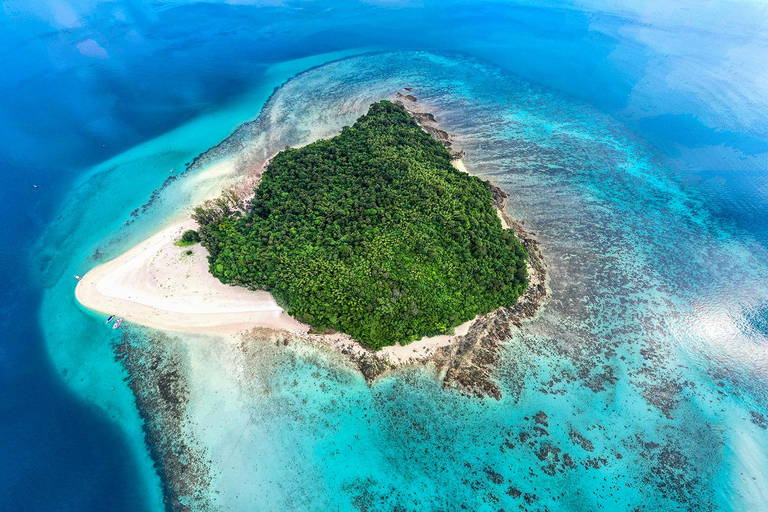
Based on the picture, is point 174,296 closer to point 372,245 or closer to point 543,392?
point 372,245

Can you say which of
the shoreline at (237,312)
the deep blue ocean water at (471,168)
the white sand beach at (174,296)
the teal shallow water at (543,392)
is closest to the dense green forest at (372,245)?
the shoreline at (237,312)

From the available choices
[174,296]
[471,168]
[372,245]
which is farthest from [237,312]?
[471,168]

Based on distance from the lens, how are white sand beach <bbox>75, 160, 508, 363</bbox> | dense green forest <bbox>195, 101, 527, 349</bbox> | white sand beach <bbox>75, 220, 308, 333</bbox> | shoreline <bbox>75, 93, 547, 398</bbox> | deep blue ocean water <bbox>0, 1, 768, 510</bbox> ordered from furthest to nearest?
white sand beach <bbox>75, 220, 308, 333</bbox>, white sand beach <bbox>75, 160, 508, 363</bbox>, dense green forest <bbox>195, 101, 527, 349</bbox>, shoreline <bbox>75, 93, 547, 398</bbox>, deep blue ocean water <bbox>0, 1, 768, 510</bbox>

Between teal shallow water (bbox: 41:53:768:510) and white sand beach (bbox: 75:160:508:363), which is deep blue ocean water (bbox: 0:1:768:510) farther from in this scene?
white sand beach (bbox: 75:160:508:363)

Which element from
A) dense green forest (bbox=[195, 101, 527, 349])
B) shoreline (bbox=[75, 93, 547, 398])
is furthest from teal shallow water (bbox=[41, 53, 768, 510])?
dense green forest (bbox=[195, 101, 527, 349])

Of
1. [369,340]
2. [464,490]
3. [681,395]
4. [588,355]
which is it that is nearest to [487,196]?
[588,355]

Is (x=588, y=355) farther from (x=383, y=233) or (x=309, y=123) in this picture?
(x=309, y=123)

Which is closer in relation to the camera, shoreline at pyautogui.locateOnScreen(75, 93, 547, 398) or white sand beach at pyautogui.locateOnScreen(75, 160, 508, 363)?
shoreline at pyautogui.locateOnScreen(75, 93, 547, 398)
